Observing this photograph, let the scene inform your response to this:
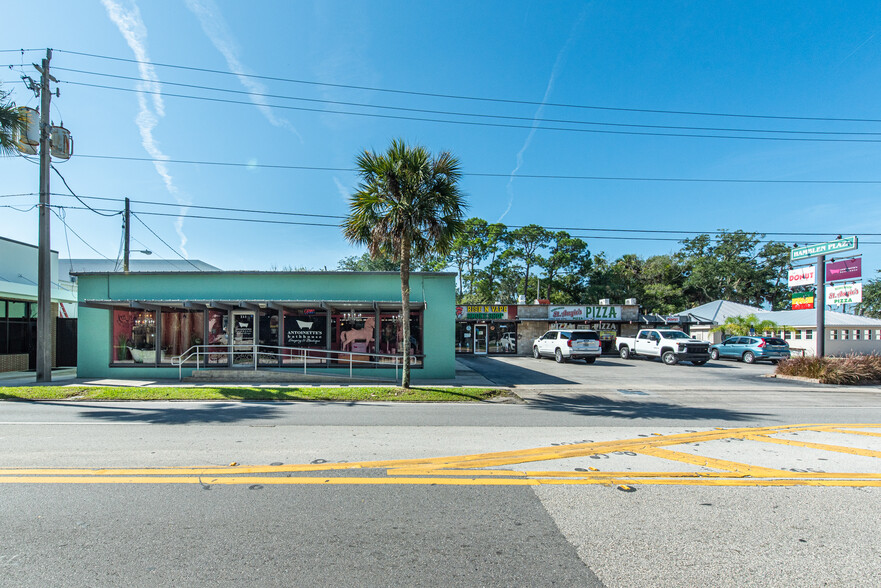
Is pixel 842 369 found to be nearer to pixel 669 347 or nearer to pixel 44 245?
pixel 669 347

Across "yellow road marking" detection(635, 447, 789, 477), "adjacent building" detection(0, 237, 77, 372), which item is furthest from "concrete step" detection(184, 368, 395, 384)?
"yellow road marking" detection(635, 447, 789, 477)

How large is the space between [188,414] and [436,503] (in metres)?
7.24

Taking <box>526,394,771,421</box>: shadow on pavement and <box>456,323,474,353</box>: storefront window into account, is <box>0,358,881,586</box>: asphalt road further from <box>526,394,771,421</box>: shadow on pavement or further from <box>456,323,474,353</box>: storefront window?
<box>456,323,474,353</box>: storefront window

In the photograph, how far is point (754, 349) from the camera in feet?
86.6

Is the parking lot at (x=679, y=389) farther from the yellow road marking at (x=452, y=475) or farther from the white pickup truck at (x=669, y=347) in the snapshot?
the yellow road marking at (x=452, y=475)

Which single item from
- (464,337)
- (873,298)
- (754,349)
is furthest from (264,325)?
(873,298)

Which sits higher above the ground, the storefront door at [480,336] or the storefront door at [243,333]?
the storefront door at [243,333]

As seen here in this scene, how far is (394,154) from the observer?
12.1 meters

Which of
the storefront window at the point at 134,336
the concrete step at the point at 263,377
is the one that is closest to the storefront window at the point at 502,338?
the concrete step at the point at 263,377

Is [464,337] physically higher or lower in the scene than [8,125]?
lower

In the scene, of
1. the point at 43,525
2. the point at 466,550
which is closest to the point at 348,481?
the point at 466,550

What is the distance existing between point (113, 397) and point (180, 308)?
590 centimetres

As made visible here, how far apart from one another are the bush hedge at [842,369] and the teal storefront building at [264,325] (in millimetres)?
13828

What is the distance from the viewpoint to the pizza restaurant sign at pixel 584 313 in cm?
3144
